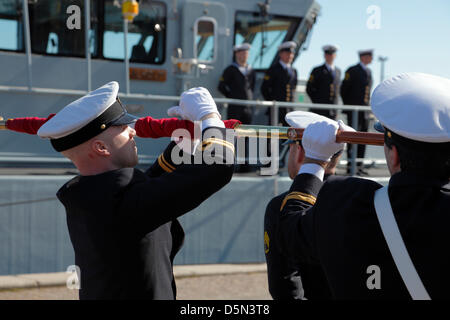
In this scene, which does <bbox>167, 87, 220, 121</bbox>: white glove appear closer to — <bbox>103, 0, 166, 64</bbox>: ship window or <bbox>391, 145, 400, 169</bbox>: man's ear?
<bbox>391, 145, 400, 169</bbox>: man's ear

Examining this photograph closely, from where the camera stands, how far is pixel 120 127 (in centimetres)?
223

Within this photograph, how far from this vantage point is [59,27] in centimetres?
832

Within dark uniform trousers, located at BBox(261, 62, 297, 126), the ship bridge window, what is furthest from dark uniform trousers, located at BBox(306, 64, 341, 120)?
the ship bridge window

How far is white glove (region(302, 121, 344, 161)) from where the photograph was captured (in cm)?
208

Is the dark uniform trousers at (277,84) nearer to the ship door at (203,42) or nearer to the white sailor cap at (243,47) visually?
the white sailor cap at (243,47)

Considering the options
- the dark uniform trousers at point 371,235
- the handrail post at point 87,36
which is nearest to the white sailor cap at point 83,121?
the dark uniform trousers at point 371,235

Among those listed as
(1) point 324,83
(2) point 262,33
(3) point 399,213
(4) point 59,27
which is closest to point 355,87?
Answer: (1) point 324,83

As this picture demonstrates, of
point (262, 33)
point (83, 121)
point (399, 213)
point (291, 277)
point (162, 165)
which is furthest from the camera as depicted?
point (262, 33)

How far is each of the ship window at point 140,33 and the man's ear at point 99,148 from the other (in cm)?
A: 660

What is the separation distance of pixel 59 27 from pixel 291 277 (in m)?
6.54

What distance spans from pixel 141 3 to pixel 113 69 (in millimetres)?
1015

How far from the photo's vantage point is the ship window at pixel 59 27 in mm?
8125

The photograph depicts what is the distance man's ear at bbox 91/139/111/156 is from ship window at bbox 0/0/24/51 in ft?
21.1

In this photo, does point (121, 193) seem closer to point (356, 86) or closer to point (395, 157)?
point (395, 157)
